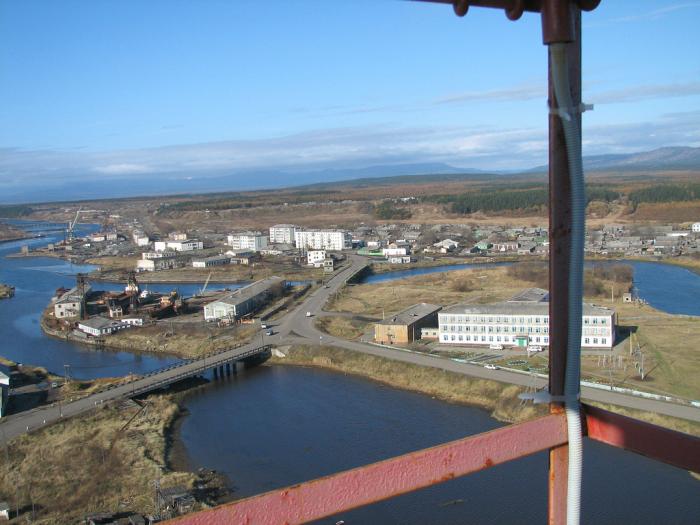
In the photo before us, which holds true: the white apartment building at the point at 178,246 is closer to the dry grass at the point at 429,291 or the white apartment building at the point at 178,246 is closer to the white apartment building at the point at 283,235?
the white apartment building at the point at 283,235

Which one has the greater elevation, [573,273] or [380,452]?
[573,273]

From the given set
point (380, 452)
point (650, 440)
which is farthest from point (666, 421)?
point (650, 440)

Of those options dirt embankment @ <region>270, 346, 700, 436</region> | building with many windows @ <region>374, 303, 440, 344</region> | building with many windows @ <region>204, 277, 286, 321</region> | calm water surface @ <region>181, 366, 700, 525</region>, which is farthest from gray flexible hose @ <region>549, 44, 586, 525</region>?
building with many windows @ <region>204, 277, 286, 321</region>

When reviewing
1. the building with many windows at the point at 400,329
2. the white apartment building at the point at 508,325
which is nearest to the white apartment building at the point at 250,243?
the building with many windows at the point at 400,329

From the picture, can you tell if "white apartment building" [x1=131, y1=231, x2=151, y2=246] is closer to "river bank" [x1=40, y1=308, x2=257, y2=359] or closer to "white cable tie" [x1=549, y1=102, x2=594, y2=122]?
"river bank" [x1=40, y1=308, x2=257, y2=359]

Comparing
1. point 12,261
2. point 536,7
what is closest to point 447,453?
point 536,7

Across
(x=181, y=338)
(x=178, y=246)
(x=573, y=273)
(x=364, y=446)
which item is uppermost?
(x=573, y=273)

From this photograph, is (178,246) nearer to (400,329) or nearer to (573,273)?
(400,329)
